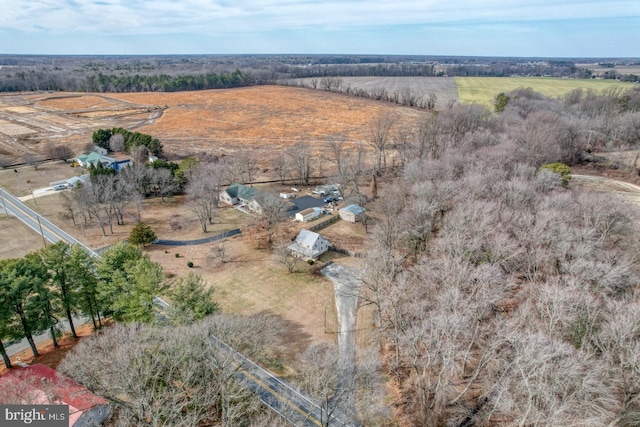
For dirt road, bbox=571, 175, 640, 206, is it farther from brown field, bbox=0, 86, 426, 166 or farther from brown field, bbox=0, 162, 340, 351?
brown field, bbox=0, 86, 426, 166

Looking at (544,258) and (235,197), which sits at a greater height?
(544,258)

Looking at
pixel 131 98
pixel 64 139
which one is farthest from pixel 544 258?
pixel 131 98

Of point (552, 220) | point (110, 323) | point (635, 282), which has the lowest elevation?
point (110, 323)

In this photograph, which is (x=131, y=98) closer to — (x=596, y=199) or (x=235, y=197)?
(x=235, y=197)

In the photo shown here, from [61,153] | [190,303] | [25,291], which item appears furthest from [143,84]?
[190,303]

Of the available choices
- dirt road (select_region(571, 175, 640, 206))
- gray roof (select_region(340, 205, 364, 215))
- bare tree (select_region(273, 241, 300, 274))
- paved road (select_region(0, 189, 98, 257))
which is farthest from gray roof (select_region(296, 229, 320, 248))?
dirt road (select_region(571, 175, 640, 206))

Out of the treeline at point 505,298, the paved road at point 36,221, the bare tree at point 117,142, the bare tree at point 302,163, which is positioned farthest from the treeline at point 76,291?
the bare tree at point 117,142

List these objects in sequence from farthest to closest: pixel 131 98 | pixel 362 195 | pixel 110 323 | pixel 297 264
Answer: pixel 131 98, pixel 362 195, pixel 297 264, pixel 110 323
